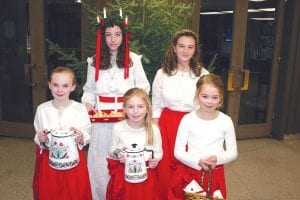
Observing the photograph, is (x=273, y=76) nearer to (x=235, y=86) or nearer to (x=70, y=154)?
(x=235, y=86)

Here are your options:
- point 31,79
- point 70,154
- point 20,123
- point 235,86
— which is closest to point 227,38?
point 235,86

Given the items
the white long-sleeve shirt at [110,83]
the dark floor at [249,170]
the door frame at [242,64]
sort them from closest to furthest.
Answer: the white long-sleeve shirt at [110,83] → the dark floor at [249,170] → the door frame at [242,64]

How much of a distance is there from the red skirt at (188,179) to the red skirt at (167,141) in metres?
0.37

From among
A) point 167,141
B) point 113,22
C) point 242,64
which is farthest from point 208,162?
point 242,64

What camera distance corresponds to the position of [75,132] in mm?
2098

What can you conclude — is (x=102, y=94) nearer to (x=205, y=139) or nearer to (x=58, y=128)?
(x=58, y=128)

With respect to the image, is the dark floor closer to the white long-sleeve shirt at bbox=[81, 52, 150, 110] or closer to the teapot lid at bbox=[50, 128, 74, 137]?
the white long-sleeve shirt at bbox=[81, 52, 150, 110]

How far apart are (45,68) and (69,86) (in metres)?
2.51

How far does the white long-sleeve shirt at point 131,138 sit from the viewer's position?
7.09 ft

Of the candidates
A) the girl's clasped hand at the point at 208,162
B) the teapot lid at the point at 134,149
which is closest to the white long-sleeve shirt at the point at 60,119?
the teapot lid at the point at 134,149

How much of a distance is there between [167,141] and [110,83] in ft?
1.98

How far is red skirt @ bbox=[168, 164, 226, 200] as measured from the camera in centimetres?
211

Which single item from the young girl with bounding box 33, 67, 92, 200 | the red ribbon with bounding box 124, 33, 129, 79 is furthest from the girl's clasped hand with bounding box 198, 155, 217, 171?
the red ribbon with bounding box 124, 33, 129, 79

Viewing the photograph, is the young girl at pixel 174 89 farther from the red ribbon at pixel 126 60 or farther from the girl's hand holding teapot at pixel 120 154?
the girl's hand holding teapot at pixel 120 154
